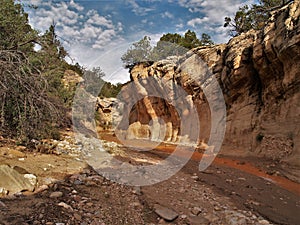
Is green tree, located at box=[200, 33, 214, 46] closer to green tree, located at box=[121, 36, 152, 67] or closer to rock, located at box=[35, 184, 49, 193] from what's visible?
green tree, located at box=[121, 36, 152, 67]

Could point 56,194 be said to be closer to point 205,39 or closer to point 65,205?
point 65,205

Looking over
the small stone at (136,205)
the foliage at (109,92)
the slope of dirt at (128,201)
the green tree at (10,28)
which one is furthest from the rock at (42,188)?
the foliage at (109,92)

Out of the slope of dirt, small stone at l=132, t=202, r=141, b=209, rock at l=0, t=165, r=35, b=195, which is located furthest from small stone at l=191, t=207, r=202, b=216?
rock at l=0, t=165, r=35, b=195

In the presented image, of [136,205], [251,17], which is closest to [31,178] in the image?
[136,205]

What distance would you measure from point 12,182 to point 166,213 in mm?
2325

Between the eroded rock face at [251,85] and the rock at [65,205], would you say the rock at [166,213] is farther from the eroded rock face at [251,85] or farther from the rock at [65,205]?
the eroded rock face at [251,85]

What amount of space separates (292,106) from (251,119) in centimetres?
245

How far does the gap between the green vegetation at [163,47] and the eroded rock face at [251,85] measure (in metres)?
3.42

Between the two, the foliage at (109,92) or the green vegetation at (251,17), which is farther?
the foliage at (109,92)

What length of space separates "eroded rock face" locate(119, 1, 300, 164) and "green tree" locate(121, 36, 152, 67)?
5.90 meters

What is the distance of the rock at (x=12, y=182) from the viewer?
127 inches

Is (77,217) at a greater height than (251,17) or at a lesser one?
lesser

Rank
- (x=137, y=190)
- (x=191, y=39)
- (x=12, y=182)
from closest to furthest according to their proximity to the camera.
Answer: (x=12, y=182), (x=137, y=190), (x=191, y=39)

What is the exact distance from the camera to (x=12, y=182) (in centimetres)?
334
